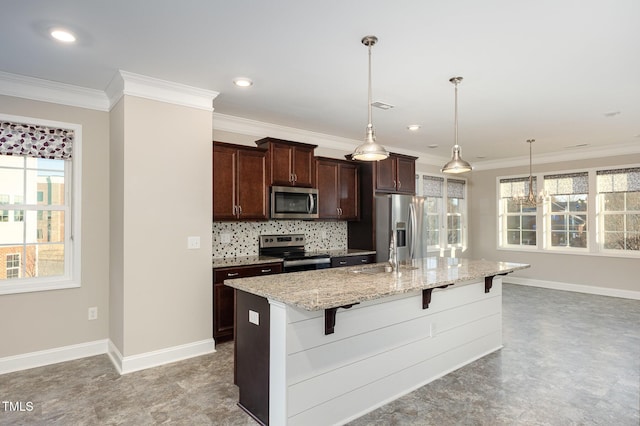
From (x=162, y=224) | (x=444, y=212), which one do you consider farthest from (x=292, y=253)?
(x=444, y=212)

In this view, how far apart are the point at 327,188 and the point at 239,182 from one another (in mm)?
1471

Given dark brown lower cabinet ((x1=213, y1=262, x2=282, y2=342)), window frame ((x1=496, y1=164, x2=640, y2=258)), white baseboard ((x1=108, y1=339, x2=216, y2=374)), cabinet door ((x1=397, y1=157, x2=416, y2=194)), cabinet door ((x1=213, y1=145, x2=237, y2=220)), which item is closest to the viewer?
white baseboard ((x1=108, y1=339, x2=216, y2=374))

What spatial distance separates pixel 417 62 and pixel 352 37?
708 millimetres

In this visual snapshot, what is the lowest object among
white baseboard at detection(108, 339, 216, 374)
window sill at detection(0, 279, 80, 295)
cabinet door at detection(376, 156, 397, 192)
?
white baseboard at detection(108, 339, 216, 374)

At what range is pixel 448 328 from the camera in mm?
3316

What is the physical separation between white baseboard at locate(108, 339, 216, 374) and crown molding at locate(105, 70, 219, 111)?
7.71 feet

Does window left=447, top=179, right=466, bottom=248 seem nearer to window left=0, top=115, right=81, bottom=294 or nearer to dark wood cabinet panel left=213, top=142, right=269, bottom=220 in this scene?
dark wood cabinet panel left=213, top=142, right=269, bottom=220

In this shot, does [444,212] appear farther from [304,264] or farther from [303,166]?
[304,264]

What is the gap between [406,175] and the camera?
6281 millimetres

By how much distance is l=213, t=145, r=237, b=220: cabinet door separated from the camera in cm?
418

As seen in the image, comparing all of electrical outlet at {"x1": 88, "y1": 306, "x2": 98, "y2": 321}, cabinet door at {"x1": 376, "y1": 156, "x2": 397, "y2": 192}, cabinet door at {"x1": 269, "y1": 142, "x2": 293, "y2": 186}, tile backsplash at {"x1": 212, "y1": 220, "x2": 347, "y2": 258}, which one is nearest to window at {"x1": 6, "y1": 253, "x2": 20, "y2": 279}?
electrical outlet at {"x1": 88, "y1": 306, "x2": 98, "y2": 321}

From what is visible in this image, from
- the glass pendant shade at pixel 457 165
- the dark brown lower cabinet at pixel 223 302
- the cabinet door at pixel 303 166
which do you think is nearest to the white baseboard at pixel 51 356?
the dark brown lower cabinet at pixel 223 302

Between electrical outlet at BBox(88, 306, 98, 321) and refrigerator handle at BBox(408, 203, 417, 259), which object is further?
refrigerator handle at BBox(408, 203, 417, 259)

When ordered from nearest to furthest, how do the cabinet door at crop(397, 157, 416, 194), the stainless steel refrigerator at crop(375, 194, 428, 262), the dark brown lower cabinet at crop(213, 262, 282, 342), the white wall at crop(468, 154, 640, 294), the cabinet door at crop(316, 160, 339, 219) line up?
the dark brown lower cabinet at crop(213, 262, 282, 342) → the cabinet door at crop(316, 160, 339, 219) → the stainless steel refrigerator at crop(375, 194, 428, 262) → the cabinet door at crop(397, 157, 416, 194) → the white wall at crop(468, 154, 640, 294)
